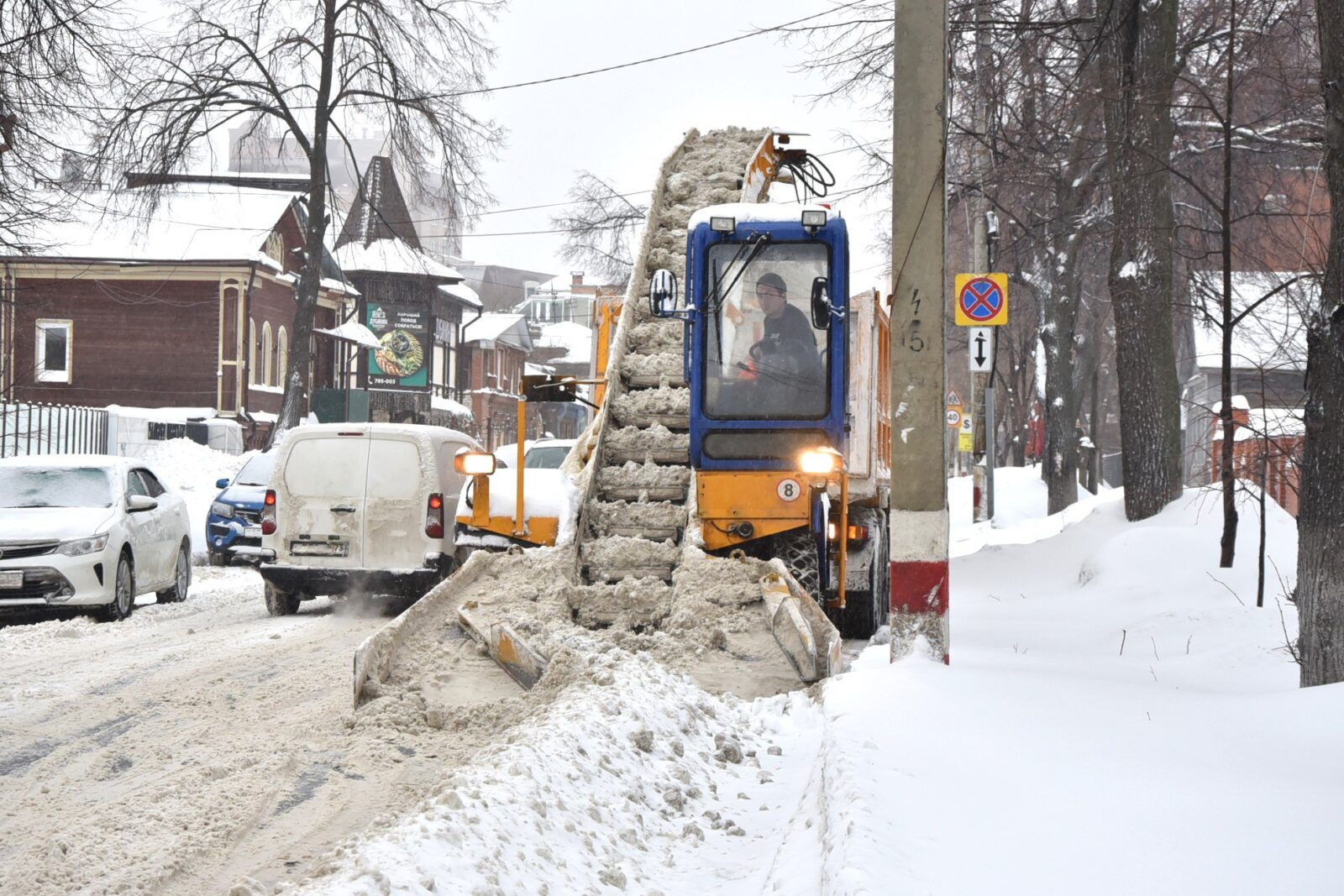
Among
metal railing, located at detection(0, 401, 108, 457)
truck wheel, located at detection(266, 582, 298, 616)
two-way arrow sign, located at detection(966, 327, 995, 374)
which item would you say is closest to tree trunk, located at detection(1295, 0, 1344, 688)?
truck wheel, located at detection(266, 582, 298, 616)

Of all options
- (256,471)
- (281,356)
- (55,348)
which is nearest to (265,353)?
(281,356)

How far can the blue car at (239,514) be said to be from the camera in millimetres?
20000

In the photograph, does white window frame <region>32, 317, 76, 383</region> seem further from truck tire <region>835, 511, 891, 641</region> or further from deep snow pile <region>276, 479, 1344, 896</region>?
deep snow pile <region>276, 479, 1344, 896</region>

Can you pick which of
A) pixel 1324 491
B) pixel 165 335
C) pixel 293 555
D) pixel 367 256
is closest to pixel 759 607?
pixel 1324 491

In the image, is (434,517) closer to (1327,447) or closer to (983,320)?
(983,320)

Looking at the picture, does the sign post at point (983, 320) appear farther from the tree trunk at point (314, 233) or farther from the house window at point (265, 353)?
the house window at point (265, 353)

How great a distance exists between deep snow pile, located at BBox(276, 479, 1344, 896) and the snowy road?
67 centimetres

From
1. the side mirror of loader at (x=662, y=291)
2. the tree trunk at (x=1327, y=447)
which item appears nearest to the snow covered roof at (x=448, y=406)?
the side mirror of loader at (x=662, y=291)

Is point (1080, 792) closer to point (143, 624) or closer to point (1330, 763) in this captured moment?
point (1330, 763)

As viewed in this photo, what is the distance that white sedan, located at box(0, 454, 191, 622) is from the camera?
1345 cm

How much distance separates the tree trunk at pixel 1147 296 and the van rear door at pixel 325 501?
8.27 metres

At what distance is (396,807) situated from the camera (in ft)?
20.0

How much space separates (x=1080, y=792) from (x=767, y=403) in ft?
20.8

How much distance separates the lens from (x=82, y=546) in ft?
45.0
